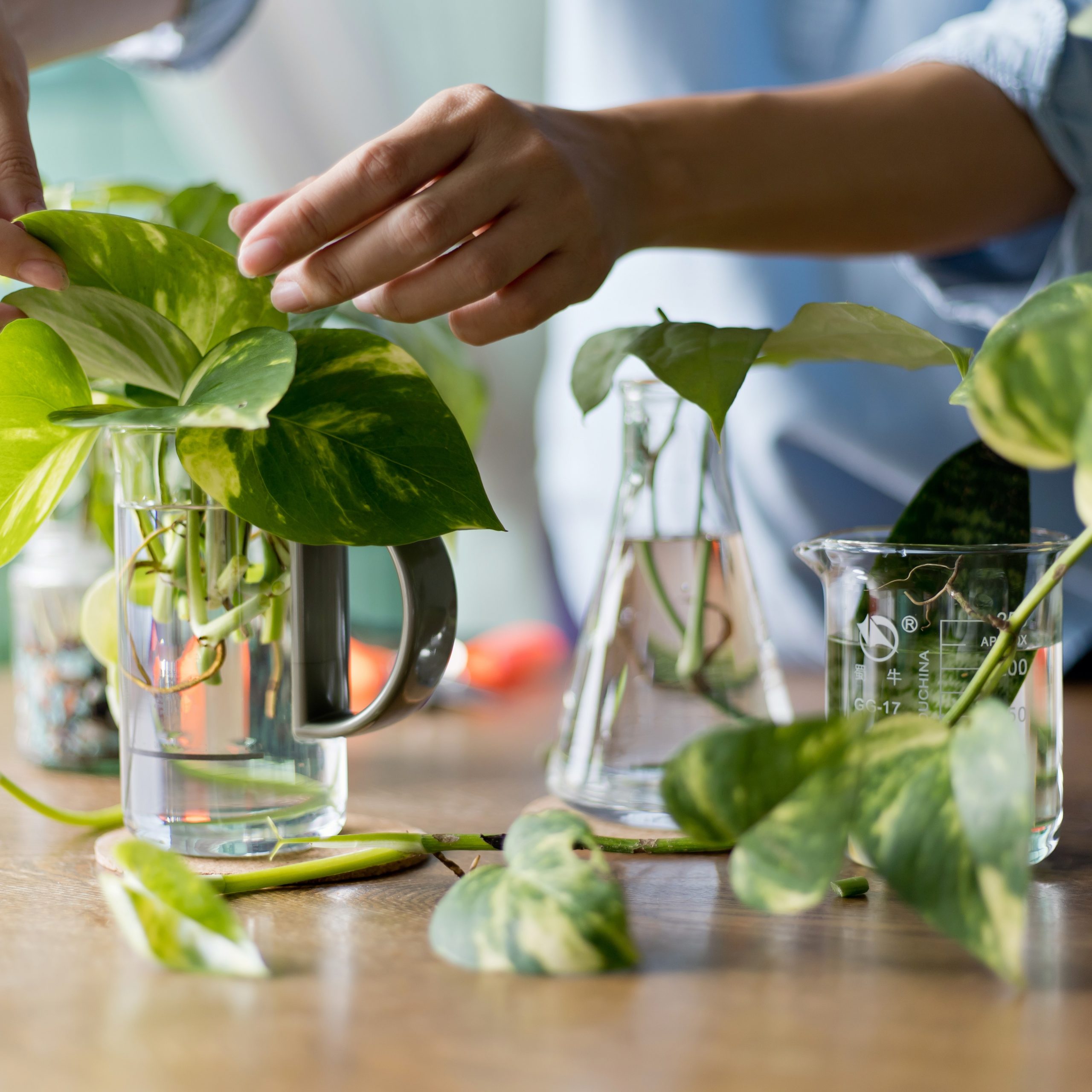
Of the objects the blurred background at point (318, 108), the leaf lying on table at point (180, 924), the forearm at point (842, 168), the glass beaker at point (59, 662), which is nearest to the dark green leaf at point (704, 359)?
the forearm at point (842, 168)

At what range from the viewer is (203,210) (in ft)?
2.02

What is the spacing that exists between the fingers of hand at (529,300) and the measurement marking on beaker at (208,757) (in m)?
0.19

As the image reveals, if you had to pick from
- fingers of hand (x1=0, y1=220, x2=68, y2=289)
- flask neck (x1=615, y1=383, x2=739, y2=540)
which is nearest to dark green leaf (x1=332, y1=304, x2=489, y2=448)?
flask neck (x1=615, y1=383, x2=739, y2=540)

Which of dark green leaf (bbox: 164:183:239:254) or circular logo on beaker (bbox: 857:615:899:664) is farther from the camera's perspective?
dark green leaf (bbox: 164:183:239:254)

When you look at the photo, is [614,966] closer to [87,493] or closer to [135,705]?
[135,705]

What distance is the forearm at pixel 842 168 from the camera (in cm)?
55

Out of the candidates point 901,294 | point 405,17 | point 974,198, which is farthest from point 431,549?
point 405,17

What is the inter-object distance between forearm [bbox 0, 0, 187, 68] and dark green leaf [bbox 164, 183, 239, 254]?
0.17 m

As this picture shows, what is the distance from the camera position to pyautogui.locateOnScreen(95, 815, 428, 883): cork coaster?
0.41 metres

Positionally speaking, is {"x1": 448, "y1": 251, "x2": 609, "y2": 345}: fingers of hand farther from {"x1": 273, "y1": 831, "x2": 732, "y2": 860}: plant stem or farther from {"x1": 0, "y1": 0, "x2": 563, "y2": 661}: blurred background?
{"x1": 0, "y1": 0, "x2": 563, "y2": 661}: blurred background

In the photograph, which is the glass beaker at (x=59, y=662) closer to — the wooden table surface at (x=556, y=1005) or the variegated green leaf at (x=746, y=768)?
the wooden table surface at (x=556, y=1005)

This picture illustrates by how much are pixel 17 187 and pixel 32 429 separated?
0.35ft

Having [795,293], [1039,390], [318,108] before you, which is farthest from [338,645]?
[318,108]

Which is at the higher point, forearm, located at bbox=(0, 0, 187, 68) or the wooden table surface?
forearm, located at bbox=(0, 0, 187, 68)
